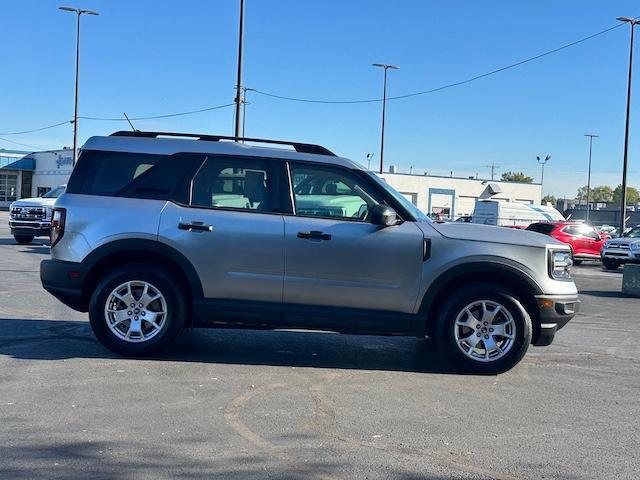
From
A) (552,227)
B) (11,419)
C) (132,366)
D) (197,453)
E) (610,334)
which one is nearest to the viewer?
(197,453)

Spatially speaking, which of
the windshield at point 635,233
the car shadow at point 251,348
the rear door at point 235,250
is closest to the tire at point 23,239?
the car shadow at point 251,348

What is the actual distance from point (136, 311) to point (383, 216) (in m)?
2.53

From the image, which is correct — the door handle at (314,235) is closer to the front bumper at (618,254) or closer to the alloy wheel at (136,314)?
the alloy wheel at (136,314)

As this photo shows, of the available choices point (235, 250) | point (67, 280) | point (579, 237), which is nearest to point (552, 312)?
point (235, 250)

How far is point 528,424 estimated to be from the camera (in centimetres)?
494

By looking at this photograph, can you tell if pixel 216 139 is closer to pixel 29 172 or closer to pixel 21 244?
pixel 21 244

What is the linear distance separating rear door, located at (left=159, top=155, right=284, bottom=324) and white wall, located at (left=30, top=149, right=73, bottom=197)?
57.8m

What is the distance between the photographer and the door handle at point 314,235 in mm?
6191

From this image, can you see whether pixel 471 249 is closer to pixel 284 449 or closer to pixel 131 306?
pixel 284 449

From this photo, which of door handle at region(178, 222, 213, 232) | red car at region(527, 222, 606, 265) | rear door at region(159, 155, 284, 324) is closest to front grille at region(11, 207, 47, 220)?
rear door at region(159, 155, 284, 324)

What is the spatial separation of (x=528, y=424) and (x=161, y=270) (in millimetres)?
3564

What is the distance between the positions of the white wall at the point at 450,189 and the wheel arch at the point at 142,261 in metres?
59.4

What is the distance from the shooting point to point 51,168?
65812mm

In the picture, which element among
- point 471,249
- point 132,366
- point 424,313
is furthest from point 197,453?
point 471,249
